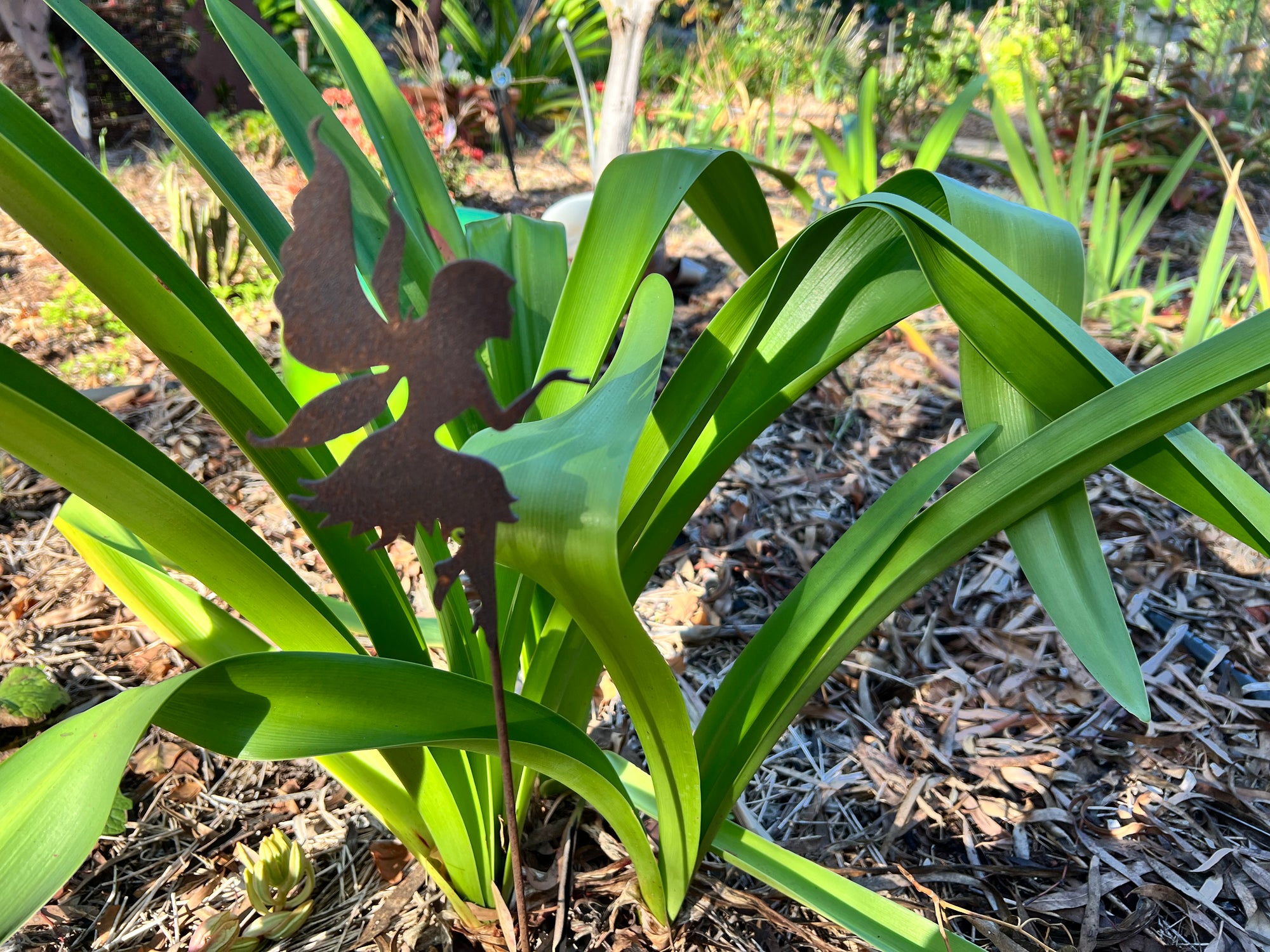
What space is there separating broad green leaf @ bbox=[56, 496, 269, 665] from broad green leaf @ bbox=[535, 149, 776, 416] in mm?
367

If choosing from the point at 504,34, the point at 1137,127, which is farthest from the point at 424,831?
the point at 504,34

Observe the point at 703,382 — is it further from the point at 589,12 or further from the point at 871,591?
the point at 589,12

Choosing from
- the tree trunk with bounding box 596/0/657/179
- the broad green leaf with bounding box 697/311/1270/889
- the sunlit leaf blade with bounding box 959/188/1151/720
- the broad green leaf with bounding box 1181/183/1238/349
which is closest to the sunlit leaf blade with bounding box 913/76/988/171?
the broad green leaf with bounding box 1181/183/1238/349

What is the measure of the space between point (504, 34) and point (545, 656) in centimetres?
598

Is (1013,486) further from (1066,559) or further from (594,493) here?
(594,493)

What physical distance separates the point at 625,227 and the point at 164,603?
1.86 feet

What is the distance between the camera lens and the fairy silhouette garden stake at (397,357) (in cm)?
43

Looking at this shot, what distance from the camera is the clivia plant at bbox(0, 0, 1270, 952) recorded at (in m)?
0.47

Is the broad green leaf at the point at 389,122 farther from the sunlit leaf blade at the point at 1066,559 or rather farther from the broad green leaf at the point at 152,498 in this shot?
the sunlit leaf blade at the point at 1066,559

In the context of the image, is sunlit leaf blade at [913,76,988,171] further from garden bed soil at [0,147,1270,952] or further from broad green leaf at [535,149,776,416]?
broad green leaf at [535,149,776,416]

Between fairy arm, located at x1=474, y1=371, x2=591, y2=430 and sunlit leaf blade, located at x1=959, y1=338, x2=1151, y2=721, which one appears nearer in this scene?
fairy arm, located at x1=474, y1=371, x2=591, y2=430

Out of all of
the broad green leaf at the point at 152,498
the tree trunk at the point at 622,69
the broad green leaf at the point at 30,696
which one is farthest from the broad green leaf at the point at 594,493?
the tree trunk at the point at 622,69

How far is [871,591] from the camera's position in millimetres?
713

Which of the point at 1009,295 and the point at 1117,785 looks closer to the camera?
the point at 1009,295
